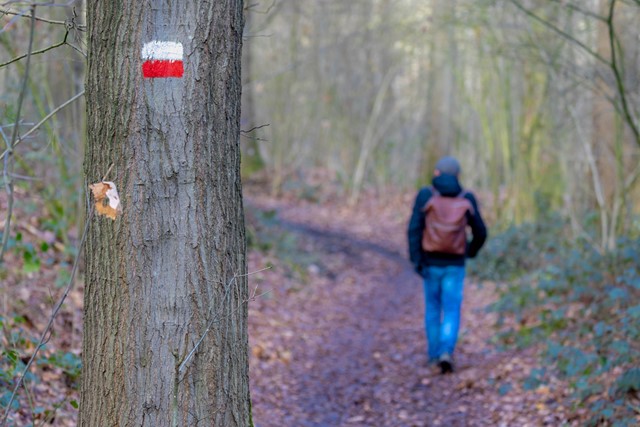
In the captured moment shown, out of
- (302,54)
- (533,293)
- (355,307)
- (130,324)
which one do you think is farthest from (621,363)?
(302,54)

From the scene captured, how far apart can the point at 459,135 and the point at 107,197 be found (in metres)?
16.3

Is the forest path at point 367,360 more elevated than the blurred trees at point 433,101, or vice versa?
the blurred trees at point 433,101

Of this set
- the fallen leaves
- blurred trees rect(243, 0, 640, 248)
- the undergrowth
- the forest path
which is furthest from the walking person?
the fallen leaves

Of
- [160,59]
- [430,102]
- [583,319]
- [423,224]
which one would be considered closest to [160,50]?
[160,59]

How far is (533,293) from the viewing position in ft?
29.3

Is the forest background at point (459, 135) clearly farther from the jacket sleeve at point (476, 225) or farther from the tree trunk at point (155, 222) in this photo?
the jacket sleeve at point (476, 225)

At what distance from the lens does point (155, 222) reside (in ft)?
9.37

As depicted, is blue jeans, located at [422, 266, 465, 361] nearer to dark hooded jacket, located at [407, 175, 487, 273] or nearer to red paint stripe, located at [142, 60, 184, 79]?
dark hooded jacket, located at [407, 175, 487, 273]

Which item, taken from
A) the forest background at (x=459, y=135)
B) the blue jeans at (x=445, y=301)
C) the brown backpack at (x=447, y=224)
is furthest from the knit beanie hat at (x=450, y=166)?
the forest background at (x=459, y=135)

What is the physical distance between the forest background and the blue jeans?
3.04 feet

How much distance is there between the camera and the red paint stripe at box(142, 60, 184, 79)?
2.82 meters

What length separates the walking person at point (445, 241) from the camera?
6848mm

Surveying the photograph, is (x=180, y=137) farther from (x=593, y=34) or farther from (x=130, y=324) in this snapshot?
(x=593, y=34)

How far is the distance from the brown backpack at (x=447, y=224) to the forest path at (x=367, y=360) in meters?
1.28
